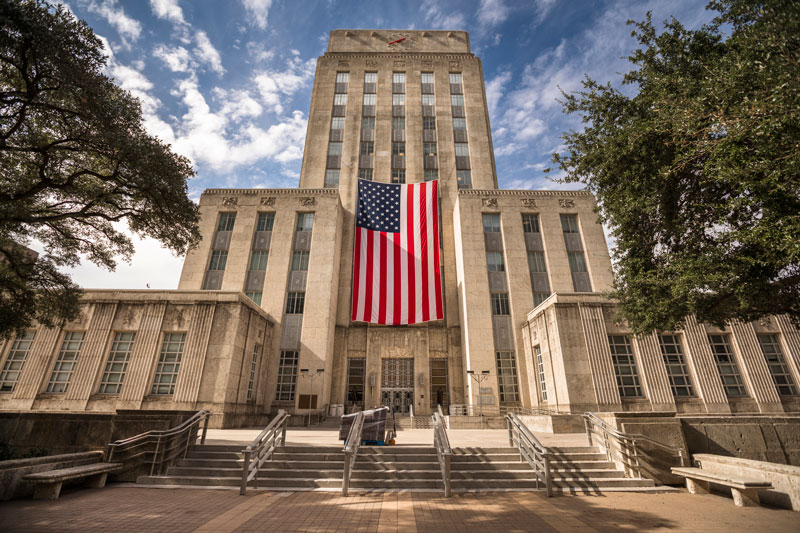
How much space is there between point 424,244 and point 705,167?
21.2 meters

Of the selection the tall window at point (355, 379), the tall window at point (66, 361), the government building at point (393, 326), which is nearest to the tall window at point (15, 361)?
the government building at point (393, 326)

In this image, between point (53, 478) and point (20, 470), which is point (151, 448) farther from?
point (20, 470)

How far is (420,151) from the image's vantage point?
123 feet

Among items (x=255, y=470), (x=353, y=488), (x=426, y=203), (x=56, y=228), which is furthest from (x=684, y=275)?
(x=426, y=203)

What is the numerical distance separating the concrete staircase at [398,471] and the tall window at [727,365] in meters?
16.4

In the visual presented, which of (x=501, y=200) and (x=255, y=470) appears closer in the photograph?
(x=255, y=470)

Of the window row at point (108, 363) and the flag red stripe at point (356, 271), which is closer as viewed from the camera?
the window row at point (108, 363)

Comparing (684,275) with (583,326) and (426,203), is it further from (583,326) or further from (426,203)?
(426,203)

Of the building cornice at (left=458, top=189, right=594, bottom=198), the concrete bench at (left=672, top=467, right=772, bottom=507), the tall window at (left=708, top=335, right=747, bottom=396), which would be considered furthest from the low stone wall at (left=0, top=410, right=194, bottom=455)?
the building cornice at (left=458, top=189, right=594, bottom=198)

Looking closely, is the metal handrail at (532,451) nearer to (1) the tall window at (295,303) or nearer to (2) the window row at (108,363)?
(2) the window row at (108,363)

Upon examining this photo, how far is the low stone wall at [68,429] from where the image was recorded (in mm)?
9344

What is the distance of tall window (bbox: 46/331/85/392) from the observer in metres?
19.8

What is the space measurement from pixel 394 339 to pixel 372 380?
11.8 feet

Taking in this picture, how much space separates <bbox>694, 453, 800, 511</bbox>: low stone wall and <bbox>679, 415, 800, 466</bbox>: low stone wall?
114 cm
